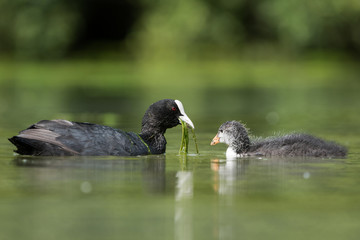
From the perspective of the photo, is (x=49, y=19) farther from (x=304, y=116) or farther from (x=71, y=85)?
(x=304, y=116)

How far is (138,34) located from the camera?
4416cm

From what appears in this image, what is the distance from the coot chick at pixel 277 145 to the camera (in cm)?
1021

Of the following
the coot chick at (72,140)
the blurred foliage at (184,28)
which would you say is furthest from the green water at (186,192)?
the blurred foliage at (184,28)

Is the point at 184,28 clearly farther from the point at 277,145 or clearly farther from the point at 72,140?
Result: the point at 72,140

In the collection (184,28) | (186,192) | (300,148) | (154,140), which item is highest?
(184,28)

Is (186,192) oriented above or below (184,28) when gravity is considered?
below

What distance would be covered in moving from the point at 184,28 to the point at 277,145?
104 ft

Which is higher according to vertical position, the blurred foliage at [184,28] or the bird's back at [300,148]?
the blurred foliage at [184,28]

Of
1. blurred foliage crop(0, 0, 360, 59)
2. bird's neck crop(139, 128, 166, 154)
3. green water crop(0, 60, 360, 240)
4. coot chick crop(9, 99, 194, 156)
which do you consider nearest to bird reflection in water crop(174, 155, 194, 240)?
green water crop(0, 60, 360, 240)

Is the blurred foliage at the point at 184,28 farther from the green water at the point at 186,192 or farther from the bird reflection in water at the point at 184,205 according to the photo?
the bird reflection in water at the point at 184,205

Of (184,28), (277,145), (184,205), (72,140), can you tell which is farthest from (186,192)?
(184,28)

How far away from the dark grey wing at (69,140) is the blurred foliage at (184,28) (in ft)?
101

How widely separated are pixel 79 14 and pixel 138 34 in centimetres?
311

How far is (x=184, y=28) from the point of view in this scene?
137 ft
